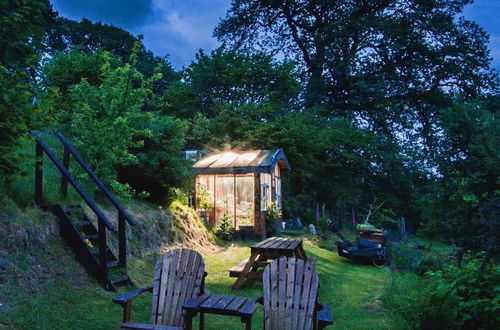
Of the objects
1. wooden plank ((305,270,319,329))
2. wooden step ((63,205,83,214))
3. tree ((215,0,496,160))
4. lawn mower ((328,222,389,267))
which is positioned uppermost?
tree ((215,0,496,160))

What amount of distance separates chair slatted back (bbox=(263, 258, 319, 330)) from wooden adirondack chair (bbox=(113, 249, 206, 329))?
0.74m

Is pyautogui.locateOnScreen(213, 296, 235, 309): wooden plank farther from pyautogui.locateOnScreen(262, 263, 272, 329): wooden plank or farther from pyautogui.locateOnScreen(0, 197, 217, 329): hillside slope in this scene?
pyautogui.locateOnScreen(0, 197, 217, 329): hillside slope

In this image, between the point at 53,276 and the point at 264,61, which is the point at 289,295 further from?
the point at 264,61

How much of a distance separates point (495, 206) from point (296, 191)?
18479 mm

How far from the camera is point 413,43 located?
23094 mm

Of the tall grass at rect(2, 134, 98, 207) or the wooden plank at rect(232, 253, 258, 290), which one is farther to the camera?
the wooden plank at rect(232, 253, 258, 290)

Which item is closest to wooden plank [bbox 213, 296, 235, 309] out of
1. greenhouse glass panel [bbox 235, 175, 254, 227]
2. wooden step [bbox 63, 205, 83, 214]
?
wooden step [bbox 63, 205, 83, 214]

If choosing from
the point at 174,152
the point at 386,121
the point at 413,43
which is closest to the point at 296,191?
the point at 386,121

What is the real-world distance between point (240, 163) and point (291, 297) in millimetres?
10295

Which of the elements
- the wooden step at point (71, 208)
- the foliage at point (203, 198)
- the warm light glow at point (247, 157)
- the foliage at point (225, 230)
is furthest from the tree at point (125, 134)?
the warm light glow at point (247, 157)

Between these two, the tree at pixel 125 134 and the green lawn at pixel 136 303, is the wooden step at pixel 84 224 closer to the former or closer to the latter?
the green lawn at pixel 136 303

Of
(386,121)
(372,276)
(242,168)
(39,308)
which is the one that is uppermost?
(386,121)

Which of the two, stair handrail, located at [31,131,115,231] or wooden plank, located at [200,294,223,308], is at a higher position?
stair handrail, located at [31,131,115,231]

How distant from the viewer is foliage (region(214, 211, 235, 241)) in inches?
522
